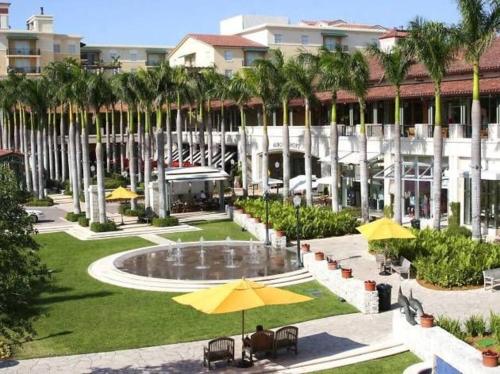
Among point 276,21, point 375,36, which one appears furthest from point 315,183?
point 276,21

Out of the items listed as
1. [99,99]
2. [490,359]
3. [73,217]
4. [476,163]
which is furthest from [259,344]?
[73,217]

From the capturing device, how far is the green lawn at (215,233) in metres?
41.8

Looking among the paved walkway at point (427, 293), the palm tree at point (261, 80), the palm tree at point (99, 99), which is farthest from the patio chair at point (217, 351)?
the palm tree at point (261, 80)

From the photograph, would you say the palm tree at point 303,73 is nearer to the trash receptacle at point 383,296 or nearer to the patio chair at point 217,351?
the trash receptacle at point 383,296

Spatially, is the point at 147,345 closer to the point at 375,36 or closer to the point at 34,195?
the point at 34,195

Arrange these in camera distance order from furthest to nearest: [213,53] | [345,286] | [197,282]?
[213,53] < [197,282] < [345,286]

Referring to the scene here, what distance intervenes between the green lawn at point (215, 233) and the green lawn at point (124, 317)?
1090cm

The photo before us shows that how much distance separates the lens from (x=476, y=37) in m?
31.6

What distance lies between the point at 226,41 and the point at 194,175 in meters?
42.8

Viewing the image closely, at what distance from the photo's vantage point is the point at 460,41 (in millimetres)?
32031

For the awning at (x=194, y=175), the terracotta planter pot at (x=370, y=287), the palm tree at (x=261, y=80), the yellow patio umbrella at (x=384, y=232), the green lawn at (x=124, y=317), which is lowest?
the green lawn at (x=124, y=317)

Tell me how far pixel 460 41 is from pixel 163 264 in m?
17.2

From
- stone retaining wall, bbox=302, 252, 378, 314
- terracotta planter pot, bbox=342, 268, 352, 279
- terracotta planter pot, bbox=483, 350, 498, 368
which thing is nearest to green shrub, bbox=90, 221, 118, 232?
stone retaining wall, bbox=302, 252, 378, 314

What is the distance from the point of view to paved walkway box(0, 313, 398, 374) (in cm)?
2014
